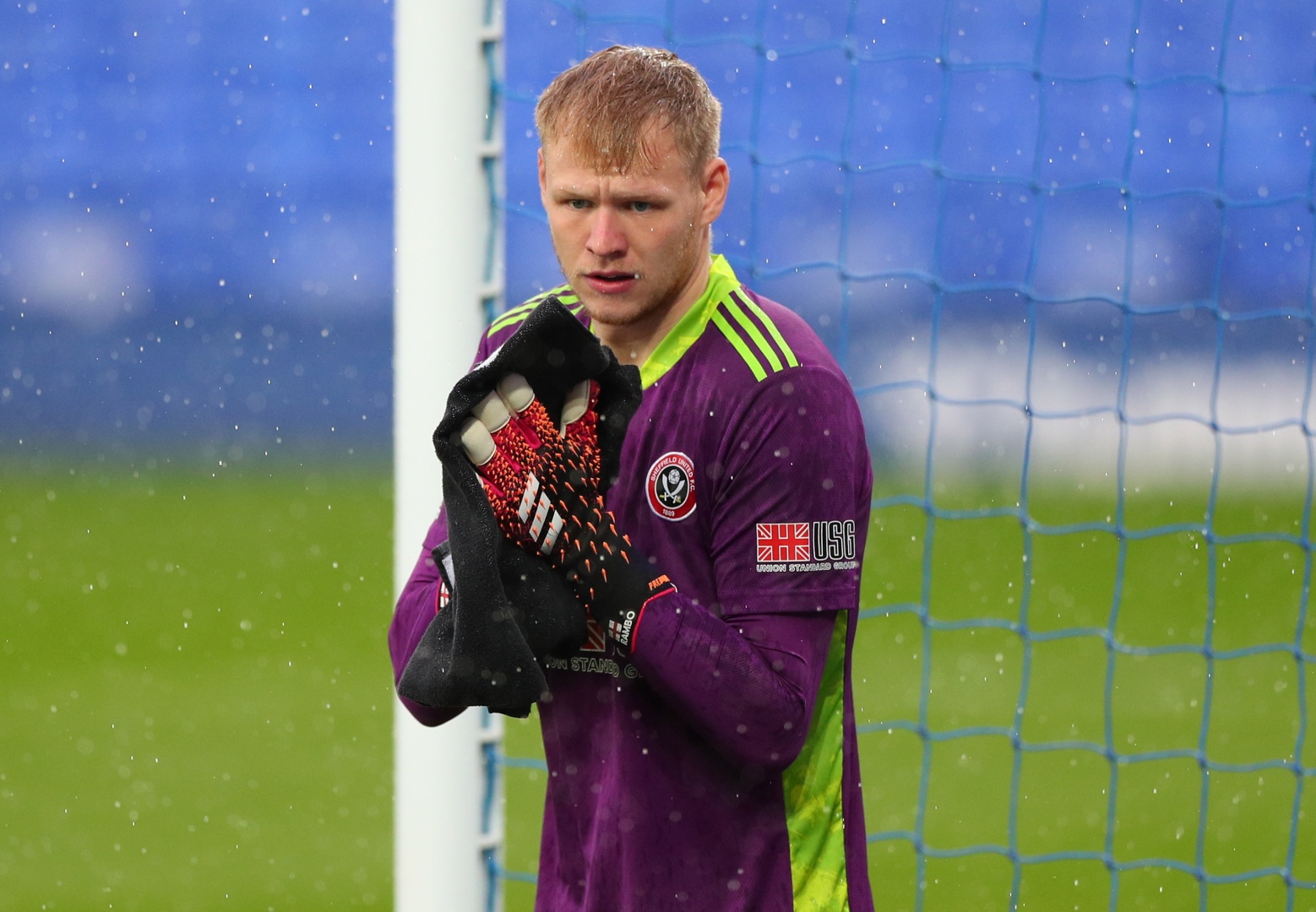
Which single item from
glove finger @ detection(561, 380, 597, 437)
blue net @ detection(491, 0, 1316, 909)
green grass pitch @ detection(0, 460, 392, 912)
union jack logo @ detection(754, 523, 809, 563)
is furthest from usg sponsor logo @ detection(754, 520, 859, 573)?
blue net @ detection(491, 0, 1316, 909)

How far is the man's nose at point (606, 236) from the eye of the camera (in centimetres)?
144

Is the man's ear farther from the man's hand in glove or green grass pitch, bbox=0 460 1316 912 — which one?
green grass pitch, bbox=0 460 1316 912

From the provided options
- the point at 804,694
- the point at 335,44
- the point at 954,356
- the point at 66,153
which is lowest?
the point at 804,694

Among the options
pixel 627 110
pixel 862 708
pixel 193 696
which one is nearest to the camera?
pixel 627 110

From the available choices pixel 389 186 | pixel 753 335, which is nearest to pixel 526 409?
pixel 753 335

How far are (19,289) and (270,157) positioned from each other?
2.69 meters

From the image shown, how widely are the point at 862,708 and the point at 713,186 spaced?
4.20 metres

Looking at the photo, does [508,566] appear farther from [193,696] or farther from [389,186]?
[389,186]

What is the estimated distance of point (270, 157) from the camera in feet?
38.4

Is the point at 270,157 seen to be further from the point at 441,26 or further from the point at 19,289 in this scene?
the point at 441,26

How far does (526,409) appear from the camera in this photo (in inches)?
54.1

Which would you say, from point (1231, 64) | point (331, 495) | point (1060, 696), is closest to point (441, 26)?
point (1060, 696)

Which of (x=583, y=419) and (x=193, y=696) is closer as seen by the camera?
(x=583, y=419)

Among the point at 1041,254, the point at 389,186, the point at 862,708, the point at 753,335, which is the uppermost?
the point at 389,186
